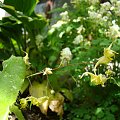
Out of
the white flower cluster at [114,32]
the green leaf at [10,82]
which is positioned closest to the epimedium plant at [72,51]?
the white flower cluster at [114,32]

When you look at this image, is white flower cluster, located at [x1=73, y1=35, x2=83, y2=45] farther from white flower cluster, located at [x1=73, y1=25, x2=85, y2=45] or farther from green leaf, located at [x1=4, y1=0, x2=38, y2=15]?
green leaf, located at [x1=4, y1=0, x2=38, y2=15]

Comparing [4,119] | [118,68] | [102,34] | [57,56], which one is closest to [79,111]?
[118,68]

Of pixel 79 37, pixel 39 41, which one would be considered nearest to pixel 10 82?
pixel 79 37

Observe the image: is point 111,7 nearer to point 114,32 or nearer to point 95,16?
point 95,16

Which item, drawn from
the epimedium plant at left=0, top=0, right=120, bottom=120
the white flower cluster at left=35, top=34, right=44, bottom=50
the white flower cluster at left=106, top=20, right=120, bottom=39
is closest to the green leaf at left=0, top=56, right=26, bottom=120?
the epimedium plant at left=0, top=0, right=120, bottom=120

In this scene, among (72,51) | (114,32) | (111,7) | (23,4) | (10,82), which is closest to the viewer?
(10,82)

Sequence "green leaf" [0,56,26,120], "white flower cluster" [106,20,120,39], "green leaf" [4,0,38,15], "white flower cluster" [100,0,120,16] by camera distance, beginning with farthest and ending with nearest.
→ "green leaf" [4,0,38,15] → "white flower cluster" [100,0,120,16] → "white flower cluster" [106,20,120,39] → "green leaf" [0,56,26,120]
